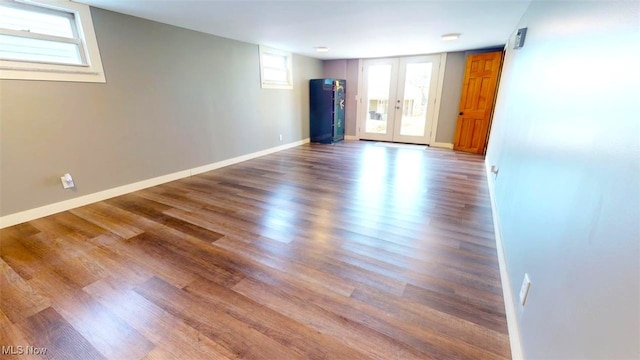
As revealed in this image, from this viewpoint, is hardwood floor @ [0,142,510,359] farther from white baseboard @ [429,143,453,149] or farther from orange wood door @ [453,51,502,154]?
white baseboard @ [429,143,453,149]

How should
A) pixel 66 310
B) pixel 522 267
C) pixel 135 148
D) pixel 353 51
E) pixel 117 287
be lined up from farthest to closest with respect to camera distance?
pixel 353 51, pixel 135 148, pixel 117 287, pixel 66 310, pixel 522 267

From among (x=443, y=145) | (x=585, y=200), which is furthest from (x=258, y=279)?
(x=443, y=145)

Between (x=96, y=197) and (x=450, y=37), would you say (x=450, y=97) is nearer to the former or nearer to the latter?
(x=450, y=37)

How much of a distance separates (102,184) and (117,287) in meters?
2.04

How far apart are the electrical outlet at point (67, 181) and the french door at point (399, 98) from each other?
6.18 m

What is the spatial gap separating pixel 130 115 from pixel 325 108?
4.35 meters

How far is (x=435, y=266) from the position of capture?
199 centimetres

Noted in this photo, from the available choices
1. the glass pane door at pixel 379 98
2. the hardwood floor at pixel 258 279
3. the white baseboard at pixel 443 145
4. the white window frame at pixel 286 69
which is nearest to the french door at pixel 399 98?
the glass pane door at pixel 379 98

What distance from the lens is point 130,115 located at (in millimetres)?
3398

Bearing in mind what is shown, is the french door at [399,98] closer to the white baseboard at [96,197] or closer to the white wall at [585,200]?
the white baseboard at [96,197]

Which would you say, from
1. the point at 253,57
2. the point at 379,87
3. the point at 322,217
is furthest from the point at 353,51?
the point at 322,217

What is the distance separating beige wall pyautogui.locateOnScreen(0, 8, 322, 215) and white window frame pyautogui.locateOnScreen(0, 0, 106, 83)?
2.5 inches

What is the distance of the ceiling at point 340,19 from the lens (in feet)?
9.27

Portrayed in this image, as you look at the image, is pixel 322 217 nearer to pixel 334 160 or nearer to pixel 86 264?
pixel 86 264
